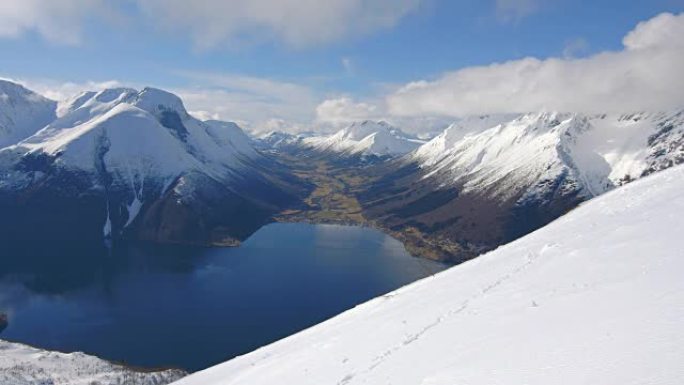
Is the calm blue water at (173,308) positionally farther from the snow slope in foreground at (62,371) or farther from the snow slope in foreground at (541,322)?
the snow slope in foreground at (541,322)

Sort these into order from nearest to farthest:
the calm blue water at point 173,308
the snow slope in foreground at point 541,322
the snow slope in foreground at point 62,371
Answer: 1. the snow slope in foreground at point 541,322
2. the snow slope in foreground at point 62,371
3. the calm blue water at point 173,308

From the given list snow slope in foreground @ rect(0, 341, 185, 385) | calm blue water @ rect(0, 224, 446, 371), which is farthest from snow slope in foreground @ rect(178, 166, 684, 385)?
calm blue water @ rect(0, 224, 446, 371)

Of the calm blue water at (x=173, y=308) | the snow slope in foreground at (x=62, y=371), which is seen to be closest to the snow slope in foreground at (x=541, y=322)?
the snow slope in foreground at (x=62, y=371)

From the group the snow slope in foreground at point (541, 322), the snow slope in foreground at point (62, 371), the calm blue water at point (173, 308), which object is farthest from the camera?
the calm blue water at point (173, 308)

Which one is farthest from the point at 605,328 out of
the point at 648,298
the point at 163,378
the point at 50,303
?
the point at 50,303

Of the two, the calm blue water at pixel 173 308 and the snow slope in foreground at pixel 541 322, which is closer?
the snow slope in foreground at pixel 541 322
